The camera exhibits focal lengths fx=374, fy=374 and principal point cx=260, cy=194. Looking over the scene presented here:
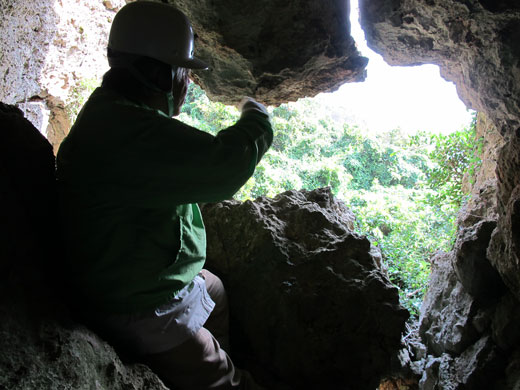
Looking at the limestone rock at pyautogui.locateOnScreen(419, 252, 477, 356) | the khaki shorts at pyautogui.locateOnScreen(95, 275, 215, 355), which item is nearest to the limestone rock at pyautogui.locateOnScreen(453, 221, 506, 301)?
the limestone rock at pyautogui.locateOnScreen(419, 252, 477, 356)

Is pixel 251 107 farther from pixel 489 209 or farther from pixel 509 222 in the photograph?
pixel 489 209

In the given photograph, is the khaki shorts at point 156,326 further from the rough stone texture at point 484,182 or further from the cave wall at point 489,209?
the rough stone texture at point 484,182

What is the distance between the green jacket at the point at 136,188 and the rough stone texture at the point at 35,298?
137mm

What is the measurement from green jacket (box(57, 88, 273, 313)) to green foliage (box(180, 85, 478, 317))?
176 inches

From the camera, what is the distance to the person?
1393mm

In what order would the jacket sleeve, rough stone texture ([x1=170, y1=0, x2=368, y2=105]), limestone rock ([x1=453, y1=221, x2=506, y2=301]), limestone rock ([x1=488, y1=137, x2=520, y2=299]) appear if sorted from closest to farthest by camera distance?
the jacket sleeve
limestone rock ([x1=488, y1=137, x2=520, y2=299])
limestone rock ([x1=453, y1=221, x2=506, y2=301])
rough stone texture ([x1=170, y1=0, x2=368, y2=105])

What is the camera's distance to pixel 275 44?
3264 millimetres

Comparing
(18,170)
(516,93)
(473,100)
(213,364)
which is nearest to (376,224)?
(473,100)

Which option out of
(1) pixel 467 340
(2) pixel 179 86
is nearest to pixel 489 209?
(1) pixel 467 340

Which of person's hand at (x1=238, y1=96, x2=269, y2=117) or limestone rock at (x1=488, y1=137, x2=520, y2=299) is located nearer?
person's hand at (x1=238, y1=96, x2=269, y2=117)

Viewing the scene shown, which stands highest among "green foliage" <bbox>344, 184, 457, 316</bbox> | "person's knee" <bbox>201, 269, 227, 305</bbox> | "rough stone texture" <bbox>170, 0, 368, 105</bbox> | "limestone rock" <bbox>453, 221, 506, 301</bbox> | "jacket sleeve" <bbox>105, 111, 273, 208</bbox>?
"rough stone texture" <bbox>170, 0, 368, 105</bbox>

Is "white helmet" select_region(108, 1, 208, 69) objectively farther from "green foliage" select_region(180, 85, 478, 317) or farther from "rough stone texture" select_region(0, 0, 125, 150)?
"green foliage" select_region(180, 85, 478, 317)

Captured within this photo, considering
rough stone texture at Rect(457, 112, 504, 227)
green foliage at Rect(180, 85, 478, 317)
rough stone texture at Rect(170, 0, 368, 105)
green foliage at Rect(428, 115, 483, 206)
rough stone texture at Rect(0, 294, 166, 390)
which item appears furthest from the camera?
green foliage at Rect(180, 85, 478, 317)

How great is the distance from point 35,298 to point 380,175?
491 inches
